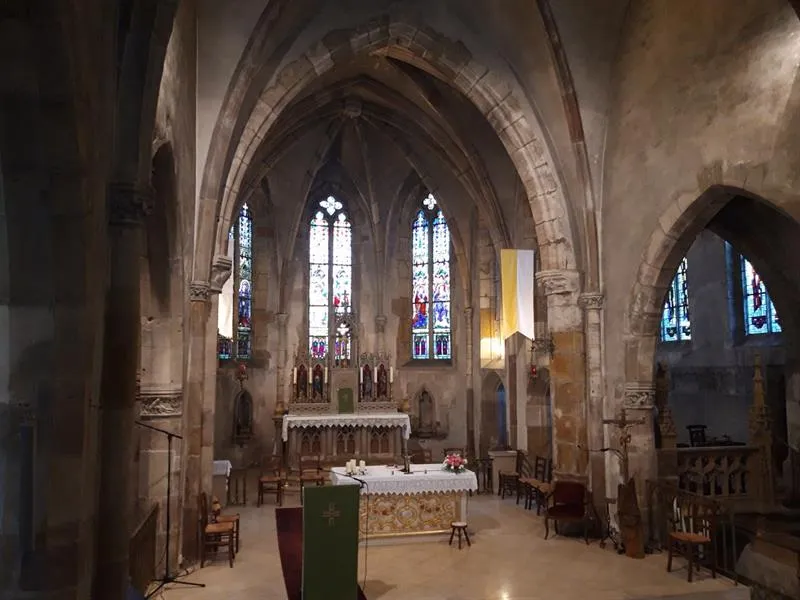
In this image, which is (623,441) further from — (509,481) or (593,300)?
(509,481)

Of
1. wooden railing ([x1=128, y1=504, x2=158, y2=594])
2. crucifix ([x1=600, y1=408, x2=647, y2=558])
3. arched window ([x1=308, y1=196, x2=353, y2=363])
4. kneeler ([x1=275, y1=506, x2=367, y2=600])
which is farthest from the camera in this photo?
arched window ([x1=308, y1=196, x2=353, y2=363])

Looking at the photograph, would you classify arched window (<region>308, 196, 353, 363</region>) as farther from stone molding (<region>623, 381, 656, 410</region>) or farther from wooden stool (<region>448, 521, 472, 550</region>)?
stone molding (<region>623, 381, 656, 410</region>)

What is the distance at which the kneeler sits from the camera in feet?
26.5

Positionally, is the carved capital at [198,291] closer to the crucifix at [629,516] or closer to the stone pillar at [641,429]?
the crucifix at [629,516]

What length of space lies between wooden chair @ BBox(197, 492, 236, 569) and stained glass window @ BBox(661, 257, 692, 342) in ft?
41.0

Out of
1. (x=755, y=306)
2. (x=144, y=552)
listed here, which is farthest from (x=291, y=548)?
(x=755, y=306)

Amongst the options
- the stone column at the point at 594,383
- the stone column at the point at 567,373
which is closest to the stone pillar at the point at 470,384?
the stone column at the point at 567,373

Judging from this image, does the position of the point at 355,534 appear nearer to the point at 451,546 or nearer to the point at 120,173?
the point at 451,546

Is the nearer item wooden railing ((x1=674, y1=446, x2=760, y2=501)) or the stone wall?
wooden railing ((x1=674, y1=446, x2=760, y2=501))

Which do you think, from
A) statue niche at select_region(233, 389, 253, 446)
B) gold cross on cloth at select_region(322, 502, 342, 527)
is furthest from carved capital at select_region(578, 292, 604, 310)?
statue niche at select_region(233, 389, 253, 446)

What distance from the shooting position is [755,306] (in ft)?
50.6

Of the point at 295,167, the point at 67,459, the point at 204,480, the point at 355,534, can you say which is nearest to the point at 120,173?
the point at 67,459

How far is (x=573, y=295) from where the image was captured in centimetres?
1119

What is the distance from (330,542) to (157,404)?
2.83m
